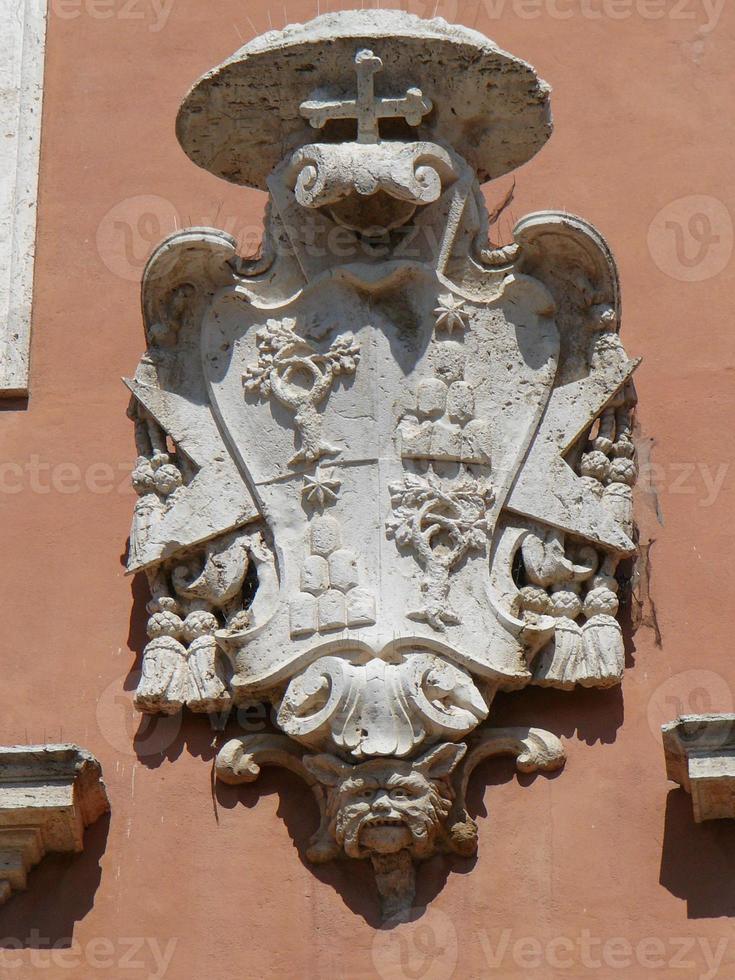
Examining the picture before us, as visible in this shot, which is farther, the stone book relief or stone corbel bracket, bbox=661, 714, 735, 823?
the stone book relief

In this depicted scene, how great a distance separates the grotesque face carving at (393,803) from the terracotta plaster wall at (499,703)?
6.0 inches

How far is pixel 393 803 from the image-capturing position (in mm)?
7156

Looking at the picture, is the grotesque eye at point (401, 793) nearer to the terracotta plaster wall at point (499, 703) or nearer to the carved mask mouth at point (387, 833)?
the carved mask mouth at point (387, 833)

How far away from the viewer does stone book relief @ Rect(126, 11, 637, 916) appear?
286 inches

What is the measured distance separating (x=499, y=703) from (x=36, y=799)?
1219 mm

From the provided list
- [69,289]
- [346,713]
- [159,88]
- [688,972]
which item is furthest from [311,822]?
[159,88]

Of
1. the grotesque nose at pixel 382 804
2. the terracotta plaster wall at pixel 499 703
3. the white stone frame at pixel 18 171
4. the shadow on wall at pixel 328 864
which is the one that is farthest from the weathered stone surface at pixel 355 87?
the grotesque nose at pixel 382 804

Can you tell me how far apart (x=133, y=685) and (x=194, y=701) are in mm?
289

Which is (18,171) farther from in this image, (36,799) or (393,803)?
(393,803)

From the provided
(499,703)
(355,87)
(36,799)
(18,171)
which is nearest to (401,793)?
(499,703)

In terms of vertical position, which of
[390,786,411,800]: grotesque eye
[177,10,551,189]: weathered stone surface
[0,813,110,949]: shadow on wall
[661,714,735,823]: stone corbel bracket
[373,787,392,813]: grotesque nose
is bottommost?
[0,813,110,949]: shadow on wall

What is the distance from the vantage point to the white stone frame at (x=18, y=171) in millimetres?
8281

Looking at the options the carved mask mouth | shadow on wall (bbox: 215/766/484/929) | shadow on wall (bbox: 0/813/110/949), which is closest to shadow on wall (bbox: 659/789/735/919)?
shadow on wall (bbox: 215/766/484/929)

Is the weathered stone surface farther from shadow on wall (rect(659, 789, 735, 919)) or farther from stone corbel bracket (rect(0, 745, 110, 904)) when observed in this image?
shadow on wall (rect(659, 789, 735, 919))
